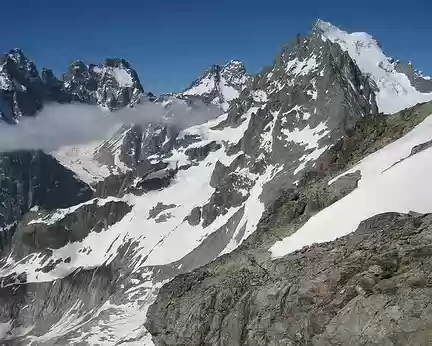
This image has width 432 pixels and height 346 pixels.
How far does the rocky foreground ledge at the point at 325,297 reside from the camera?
22.9 metres

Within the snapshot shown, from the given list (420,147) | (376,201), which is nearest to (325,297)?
(376,201)

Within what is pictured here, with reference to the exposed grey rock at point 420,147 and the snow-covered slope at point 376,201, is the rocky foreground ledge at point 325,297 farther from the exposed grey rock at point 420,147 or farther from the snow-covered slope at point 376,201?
the exposed grey rock at point 420,147

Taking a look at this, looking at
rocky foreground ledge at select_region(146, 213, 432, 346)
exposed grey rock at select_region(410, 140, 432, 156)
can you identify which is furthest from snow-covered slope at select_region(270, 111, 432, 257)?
rocky foreground ledge at select_region(146, 213, 432, 346)

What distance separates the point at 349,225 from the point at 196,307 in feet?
34.9

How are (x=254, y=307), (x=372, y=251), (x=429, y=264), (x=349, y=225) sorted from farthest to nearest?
1. (x=349, y=225)
2. (x=254, y=307)
3. (x=372, y=251)
4. (x=429, y=264)

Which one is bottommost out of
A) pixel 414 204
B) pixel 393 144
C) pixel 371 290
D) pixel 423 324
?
pixel 423 324

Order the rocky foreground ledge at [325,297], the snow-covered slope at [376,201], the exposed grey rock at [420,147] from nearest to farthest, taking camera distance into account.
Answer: the rocky foreground ledge at [325,297]
the snow-covered slope at [376,201]
the exposed grey rock at [420,147]

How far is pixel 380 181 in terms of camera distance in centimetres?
3816

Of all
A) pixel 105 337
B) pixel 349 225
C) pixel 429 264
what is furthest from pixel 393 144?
pixel 105 337

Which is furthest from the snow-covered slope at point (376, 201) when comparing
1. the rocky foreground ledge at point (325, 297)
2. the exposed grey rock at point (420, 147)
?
the rocky foreground ledge at point (325, 297)

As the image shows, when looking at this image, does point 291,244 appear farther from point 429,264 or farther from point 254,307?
point 429,264

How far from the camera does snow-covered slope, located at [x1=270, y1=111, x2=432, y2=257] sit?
112 feet

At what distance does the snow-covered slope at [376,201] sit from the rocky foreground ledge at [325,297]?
6.45 feet

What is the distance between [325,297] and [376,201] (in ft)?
35.3
